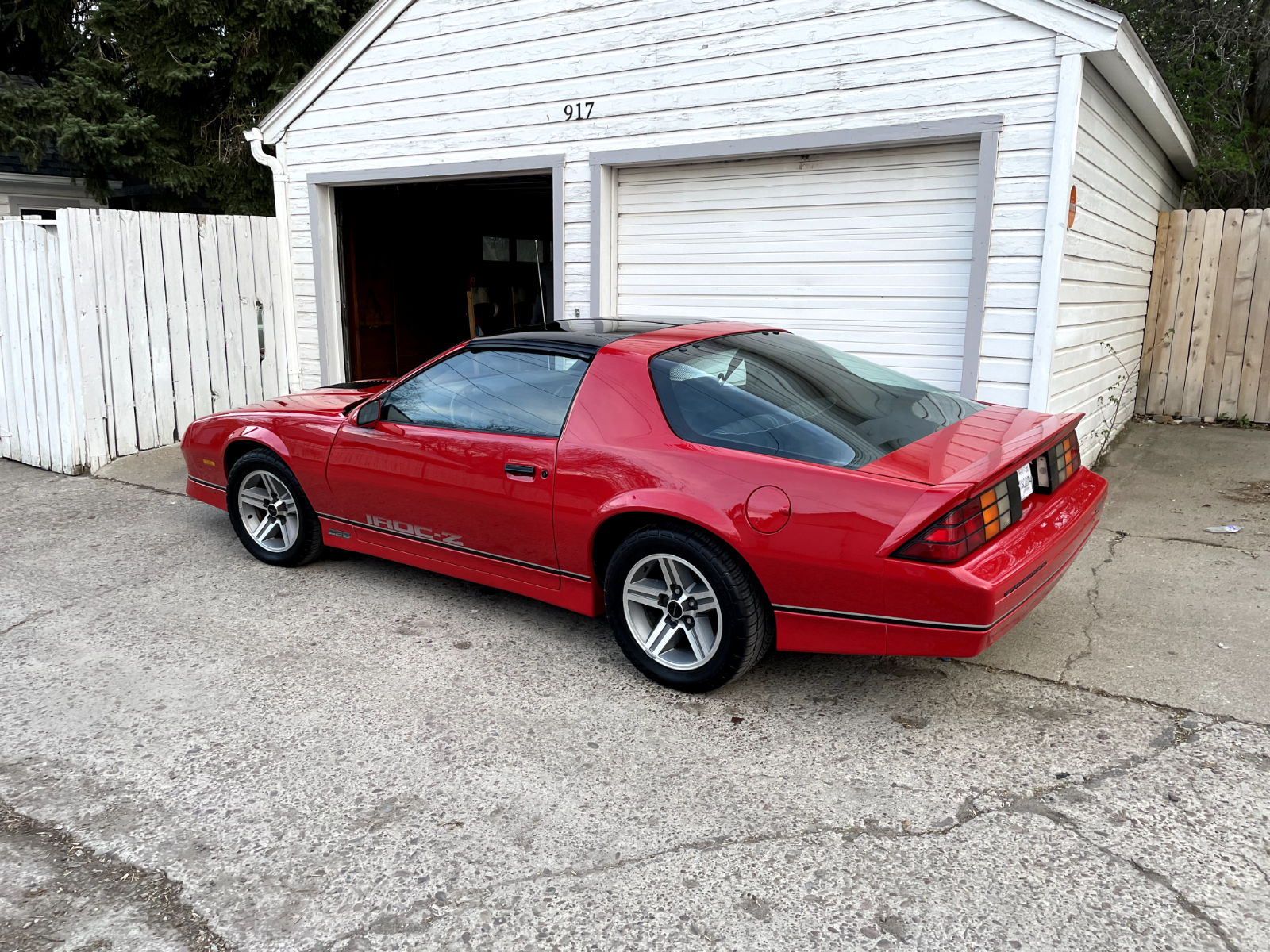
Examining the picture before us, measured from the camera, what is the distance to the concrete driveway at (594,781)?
2.42 metres

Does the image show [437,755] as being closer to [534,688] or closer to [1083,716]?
[534,688]

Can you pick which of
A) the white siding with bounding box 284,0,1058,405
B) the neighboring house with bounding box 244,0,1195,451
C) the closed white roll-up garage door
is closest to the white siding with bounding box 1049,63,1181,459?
the neighboring house with bounding box 244,0,1195,451

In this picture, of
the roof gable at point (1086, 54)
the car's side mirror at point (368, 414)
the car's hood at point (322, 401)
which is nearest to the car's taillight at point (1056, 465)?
the roof gable at point (1086, 54)

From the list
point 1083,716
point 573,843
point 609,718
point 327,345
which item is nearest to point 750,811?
point 573,843

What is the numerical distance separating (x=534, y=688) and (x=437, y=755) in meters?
0.62

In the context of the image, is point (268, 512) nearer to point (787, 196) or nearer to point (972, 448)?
point (972, 448)

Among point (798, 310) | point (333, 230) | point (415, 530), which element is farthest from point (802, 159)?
point (333, 230)

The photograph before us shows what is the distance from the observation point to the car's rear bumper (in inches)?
120

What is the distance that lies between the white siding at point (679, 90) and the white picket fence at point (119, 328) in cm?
76

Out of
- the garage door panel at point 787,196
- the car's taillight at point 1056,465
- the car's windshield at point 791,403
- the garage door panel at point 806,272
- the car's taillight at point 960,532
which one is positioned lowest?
the car's taillight at point 960,532

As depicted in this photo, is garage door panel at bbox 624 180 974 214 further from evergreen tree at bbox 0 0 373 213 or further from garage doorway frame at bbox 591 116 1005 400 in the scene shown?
evergreen tree at bbox 0 0 373 213

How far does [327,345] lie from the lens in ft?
30.0

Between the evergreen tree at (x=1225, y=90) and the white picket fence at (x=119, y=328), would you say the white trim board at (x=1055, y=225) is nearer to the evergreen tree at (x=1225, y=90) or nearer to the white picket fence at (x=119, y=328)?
the white picket fence at (x=119, y=328)

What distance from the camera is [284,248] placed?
30.1 feet
